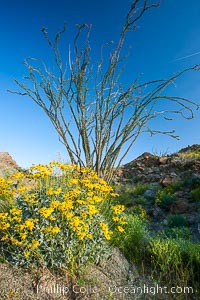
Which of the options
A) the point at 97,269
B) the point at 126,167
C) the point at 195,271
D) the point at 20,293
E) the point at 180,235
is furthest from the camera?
the point at 126,167

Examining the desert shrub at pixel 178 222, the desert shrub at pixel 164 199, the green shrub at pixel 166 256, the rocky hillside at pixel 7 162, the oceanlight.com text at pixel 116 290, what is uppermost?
the rocky hillside at pixel 7 162

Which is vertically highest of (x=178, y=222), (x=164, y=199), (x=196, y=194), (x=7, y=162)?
(x=7, y=162)

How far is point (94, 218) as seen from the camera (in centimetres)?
327

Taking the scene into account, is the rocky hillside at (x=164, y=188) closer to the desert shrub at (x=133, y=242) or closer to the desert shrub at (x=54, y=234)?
the desert shrub at (x=133, y=242)

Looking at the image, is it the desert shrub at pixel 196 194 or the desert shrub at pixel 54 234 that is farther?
the desert shrub at pixel 196 194

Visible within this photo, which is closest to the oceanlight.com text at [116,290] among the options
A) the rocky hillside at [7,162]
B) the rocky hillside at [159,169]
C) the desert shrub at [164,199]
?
the desert shrub at [164,199]

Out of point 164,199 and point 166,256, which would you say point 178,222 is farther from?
point 166,256

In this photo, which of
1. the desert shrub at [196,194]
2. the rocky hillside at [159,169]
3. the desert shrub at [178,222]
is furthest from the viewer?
the rocky hillside at [159,169]

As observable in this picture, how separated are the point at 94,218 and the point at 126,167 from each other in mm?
6527

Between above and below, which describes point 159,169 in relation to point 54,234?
above

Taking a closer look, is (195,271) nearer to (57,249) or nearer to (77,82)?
(57,249)

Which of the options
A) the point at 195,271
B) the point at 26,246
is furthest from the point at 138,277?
the point at 26,246

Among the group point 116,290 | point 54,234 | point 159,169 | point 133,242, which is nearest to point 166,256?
point 133,242

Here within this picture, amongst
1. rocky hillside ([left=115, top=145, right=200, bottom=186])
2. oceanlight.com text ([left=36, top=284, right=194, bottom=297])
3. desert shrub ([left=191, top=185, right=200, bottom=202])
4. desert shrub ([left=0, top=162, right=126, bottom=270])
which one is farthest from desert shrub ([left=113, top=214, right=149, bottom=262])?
rocky hillside ([left=115, top=145, right=200, bottom=186])
